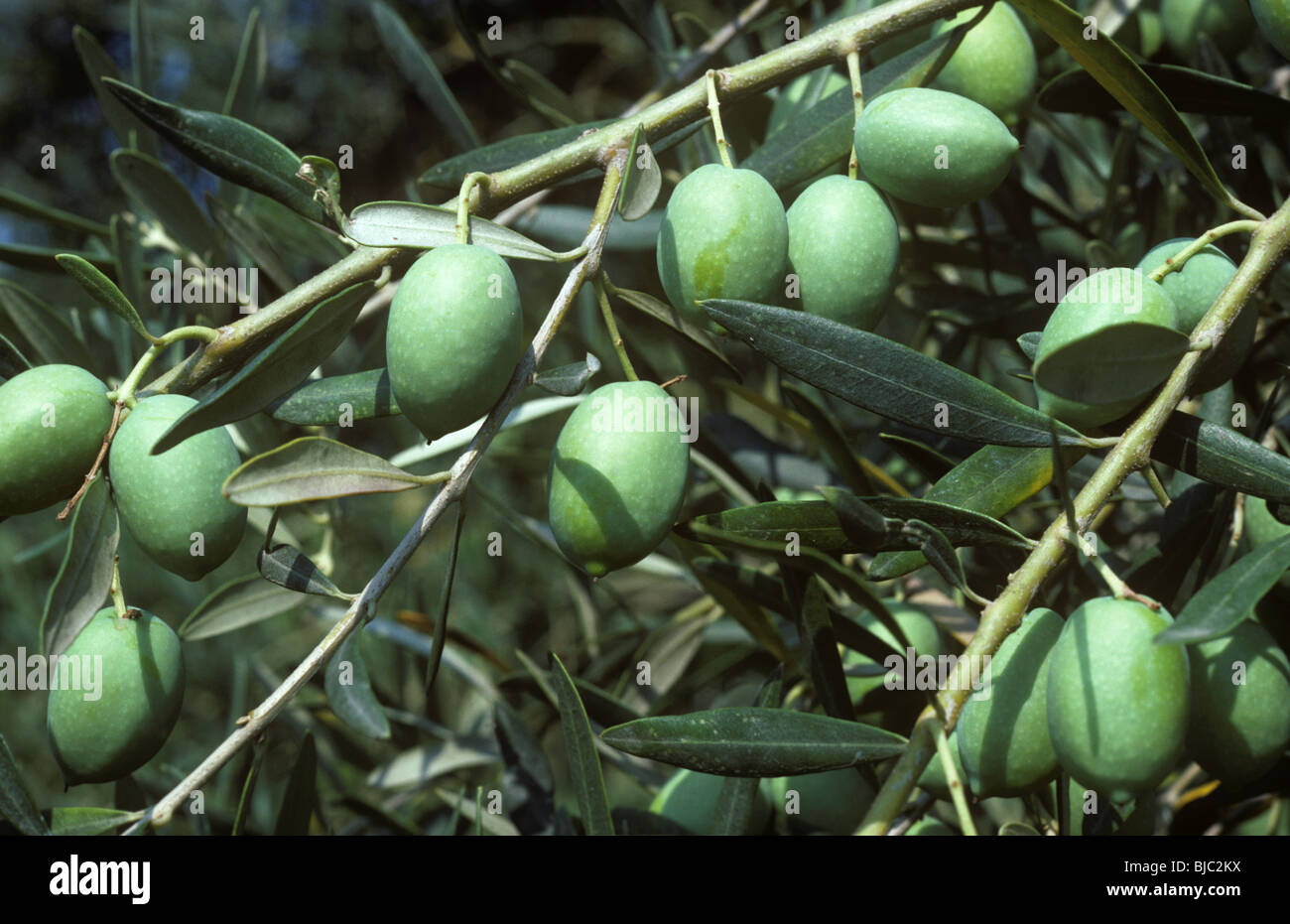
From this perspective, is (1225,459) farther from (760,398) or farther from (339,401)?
(339,401)

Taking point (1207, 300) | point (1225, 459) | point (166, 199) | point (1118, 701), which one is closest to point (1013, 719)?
point (1118, 701)

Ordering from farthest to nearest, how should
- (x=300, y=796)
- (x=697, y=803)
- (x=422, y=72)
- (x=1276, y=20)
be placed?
(x=422, y=72) < (x=697, y=803) < (x=300, y=796) < (x=1276, y=20)

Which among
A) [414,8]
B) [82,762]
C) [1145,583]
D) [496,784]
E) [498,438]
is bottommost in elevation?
[496,784]

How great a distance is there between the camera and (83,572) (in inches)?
31.9

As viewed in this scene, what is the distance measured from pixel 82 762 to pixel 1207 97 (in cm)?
111

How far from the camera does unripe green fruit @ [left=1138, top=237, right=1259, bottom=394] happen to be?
2.62 feet

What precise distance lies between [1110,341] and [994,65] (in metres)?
0.44

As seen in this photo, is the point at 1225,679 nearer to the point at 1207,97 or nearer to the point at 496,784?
the point at 1207,97

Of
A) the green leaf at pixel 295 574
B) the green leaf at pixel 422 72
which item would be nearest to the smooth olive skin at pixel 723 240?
the green leaf at pixel 295 574

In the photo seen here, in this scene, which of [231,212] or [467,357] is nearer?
[467,357]

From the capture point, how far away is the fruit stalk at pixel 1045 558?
28.2 inches
